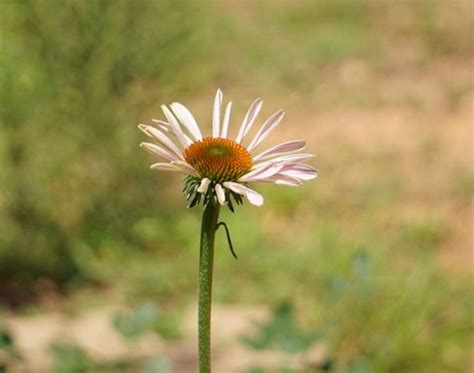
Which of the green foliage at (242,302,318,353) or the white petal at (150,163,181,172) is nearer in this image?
the white petal at (150,163,181,172)

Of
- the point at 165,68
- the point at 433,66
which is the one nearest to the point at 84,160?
the point at 165,68

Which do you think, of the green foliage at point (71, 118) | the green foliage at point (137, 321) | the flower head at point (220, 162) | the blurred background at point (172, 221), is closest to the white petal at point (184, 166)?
the flower head at point (220, 162)

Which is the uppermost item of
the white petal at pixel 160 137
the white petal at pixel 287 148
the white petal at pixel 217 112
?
the white petal at pixel 217 112

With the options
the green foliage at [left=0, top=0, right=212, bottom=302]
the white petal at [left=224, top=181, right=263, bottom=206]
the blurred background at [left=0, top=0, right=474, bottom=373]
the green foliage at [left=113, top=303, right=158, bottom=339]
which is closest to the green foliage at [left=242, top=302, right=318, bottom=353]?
the green foliage at [left=113, top=303, right=158, bottom=339]

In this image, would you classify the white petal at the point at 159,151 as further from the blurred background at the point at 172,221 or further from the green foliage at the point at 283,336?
the blurred background at the point at 172,221

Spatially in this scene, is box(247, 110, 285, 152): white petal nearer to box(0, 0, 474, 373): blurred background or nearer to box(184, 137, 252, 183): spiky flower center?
box(184, 137, 252, 183): spiky flower center

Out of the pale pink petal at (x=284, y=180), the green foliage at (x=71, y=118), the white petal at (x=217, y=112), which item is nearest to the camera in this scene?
the pale pink petal at (x=284, y=180)
